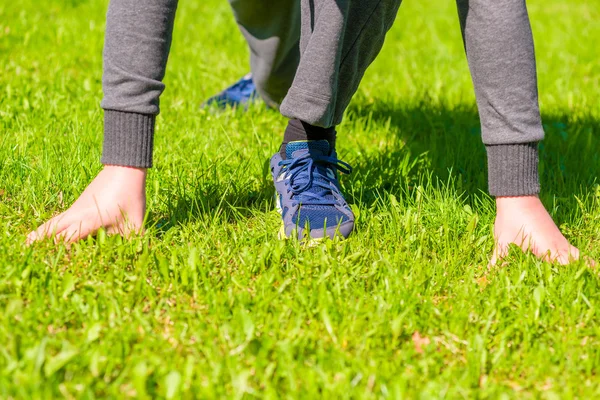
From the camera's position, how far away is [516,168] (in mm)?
1830

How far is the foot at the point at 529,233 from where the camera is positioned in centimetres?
181

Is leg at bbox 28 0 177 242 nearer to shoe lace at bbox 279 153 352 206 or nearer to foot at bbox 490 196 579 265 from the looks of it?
shoe lace at bbox 279 153 352 206

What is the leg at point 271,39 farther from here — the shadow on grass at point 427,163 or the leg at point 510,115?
the leg at point 510,115

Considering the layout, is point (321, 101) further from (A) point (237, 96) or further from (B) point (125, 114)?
(A) point (237, 96)

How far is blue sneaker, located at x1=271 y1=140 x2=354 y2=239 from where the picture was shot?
75.1 inches

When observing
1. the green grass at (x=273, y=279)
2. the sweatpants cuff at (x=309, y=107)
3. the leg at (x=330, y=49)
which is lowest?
the green grass at (x=273, y=279)

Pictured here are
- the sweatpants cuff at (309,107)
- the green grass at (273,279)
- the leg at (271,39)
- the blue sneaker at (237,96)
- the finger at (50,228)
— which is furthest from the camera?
the blue sneaker at (237,96)

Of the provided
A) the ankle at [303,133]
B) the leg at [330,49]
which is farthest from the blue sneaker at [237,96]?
the leg at [330,49]

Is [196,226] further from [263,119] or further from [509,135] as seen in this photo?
[263,119]

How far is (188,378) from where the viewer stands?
4.28 feet

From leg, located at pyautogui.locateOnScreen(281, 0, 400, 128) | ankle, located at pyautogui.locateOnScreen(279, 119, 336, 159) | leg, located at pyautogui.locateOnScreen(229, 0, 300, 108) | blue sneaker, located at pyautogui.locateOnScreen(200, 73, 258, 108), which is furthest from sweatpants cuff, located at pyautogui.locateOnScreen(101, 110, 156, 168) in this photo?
blue sneaker, located at pyautogui.locateOnScreen(200, 73, 258, 108)

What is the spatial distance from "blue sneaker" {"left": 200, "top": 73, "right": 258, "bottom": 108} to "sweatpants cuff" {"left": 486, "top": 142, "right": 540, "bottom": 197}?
4.92ft

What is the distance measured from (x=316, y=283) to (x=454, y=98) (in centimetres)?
213

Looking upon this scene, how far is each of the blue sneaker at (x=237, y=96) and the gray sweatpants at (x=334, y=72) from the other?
1.24 metres
